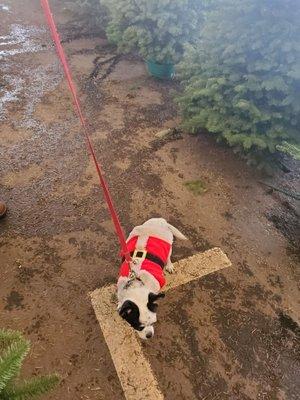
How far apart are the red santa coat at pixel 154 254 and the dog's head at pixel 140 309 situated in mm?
270

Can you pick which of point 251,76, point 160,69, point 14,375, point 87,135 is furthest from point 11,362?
point 160,69

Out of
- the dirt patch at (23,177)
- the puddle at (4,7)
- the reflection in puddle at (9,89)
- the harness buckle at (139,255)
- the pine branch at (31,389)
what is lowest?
the dirt patch at (23,177)

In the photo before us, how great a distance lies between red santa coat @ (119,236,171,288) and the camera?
3.56 metres

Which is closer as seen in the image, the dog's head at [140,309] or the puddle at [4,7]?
the dog's head at [140,309]

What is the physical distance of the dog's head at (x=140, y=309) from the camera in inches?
125

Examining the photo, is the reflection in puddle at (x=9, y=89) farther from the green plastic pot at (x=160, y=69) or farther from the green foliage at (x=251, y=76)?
the green foliage at (x=251, y=76)

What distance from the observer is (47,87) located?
25.3 ft

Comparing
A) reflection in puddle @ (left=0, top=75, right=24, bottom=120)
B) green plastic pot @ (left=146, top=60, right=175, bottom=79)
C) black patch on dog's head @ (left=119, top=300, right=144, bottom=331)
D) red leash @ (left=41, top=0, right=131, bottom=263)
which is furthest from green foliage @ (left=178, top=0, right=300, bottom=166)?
reflection in puddle @ (left=0, top=75, right=24, bottom=120)

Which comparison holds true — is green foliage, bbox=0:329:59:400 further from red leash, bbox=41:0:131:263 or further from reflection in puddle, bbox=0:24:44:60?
reflection in puddle, bbox=0:24:44:60

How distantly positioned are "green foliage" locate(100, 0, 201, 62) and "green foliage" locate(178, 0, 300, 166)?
56.9 inches

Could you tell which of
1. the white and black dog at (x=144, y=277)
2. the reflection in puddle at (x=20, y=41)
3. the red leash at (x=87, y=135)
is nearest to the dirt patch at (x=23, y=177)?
the red leash at (x=87, y=135)

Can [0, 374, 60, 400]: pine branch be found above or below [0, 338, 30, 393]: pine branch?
below

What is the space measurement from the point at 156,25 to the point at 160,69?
0.99 metres

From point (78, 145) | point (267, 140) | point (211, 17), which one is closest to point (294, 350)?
point (267, 140)
